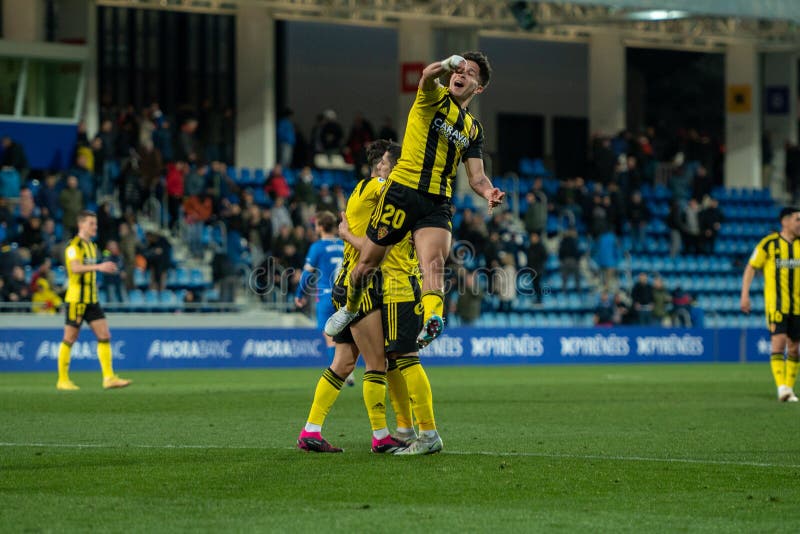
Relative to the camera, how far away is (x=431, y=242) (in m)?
9.09

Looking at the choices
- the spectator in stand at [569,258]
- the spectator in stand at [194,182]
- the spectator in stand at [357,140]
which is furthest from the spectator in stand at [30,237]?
the spectator in stand at [569,258]

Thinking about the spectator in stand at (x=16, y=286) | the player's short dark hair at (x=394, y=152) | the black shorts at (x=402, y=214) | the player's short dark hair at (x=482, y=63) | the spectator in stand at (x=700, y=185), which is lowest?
the spectator in stand at (x=16, y=286)

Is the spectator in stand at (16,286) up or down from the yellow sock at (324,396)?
up

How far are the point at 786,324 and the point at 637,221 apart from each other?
1902 centimetres

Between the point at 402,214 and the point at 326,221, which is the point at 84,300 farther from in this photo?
the point at 402,214

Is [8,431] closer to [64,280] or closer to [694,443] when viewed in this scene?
[694,443]

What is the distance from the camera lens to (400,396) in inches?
390

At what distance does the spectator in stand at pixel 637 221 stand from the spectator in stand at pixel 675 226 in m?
0.74

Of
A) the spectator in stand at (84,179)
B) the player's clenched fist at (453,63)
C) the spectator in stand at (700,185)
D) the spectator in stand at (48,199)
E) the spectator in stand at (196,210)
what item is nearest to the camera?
the player's clenched fist at (453,63)

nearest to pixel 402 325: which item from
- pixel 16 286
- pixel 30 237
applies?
pixel 16 286

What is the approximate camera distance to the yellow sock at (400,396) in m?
9.84

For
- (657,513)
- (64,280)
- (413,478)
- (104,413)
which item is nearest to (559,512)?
(657,513)

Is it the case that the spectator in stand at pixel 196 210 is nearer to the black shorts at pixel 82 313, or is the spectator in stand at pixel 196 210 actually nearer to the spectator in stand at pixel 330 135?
the spectator in stand at pixel 330 135

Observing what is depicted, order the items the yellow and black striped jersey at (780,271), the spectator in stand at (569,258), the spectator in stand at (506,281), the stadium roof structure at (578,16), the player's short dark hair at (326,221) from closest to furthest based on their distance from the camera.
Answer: the player's short dark hair at (326,221) < the yellow and black striped jersey at (780,271) < the spectator in stand at (506,281) < the spectator in stand at (569,258) < the stadium roof structure at (578,16)
